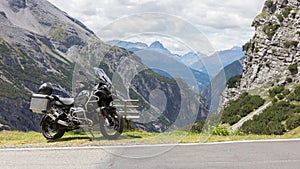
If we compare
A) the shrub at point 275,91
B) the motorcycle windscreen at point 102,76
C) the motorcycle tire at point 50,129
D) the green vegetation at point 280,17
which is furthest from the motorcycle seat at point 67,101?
the green vegetation at point 280,17

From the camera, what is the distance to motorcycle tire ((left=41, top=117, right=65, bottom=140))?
476 inches

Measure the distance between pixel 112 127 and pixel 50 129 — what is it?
1.99m

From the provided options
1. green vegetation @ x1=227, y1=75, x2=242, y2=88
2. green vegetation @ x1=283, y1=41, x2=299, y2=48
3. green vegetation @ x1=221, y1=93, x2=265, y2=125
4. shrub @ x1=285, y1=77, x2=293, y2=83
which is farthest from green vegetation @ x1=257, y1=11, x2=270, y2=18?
green vegetation @ x1=221, y1=93, x2=265, y2=125

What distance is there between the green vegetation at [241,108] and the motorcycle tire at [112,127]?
55.3m

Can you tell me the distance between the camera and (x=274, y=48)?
82.2 metres

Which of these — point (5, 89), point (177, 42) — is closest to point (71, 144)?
point (177, 42)

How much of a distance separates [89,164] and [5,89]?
18554 centimetres

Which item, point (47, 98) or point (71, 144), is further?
point (47, 98)

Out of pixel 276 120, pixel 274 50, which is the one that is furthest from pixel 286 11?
pixel 276 120

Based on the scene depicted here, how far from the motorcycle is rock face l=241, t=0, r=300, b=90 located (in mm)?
65495

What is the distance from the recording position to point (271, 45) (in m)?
83.2

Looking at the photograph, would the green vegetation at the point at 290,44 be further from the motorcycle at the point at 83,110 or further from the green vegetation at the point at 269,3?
the motorcycle at the point at 83,110

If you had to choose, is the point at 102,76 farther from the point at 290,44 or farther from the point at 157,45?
the point at 290,44

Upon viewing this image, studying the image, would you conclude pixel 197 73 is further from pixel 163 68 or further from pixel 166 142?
pixel 166 142
